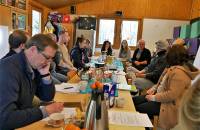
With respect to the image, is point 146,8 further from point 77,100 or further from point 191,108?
point 191,108

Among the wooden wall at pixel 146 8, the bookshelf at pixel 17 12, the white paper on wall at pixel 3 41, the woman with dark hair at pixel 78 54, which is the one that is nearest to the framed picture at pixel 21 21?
the bookshelf at pixel 17 12

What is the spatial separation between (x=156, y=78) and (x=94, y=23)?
5265 mm

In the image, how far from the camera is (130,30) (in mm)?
9219

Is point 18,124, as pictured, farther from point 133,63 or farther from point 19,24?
point 133,63

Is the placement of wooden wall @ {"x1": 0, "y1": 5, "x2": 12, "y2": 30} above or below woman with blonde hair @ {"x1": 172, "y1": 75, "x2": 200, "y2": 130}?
above

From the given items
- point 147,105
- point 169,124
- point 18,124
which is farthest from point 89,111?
point 147,105

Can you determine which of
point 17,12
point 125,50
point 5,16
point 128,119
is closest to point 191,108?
point 128,119

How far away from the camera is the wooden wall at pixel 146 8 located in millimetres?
9000

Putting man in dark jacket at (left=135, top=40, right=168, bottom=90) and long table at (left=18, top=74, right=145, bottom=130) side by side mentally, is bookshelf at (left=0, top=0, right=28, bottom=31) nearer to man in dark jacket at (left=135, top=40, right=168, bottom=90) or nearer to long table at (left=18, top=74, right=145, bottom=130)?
man in dark jacket at (left=135, top=40, right=168, bottom=90)

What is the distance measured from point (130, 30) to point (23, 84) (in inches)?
312

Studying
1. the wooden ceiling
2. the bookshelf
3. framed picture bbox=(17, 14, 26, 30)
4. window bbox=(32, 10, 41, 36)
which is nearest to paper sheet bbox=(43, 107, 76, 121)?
the bookshelf

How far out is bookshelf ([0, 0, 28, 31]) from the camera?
459 cm

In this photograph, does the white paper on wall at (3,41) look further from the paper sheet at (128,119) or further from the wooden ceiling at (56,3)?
the wooden ceiling at (56,3)

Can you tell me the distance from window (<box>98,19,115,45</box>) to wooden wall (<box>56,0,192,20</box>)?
254 mm
